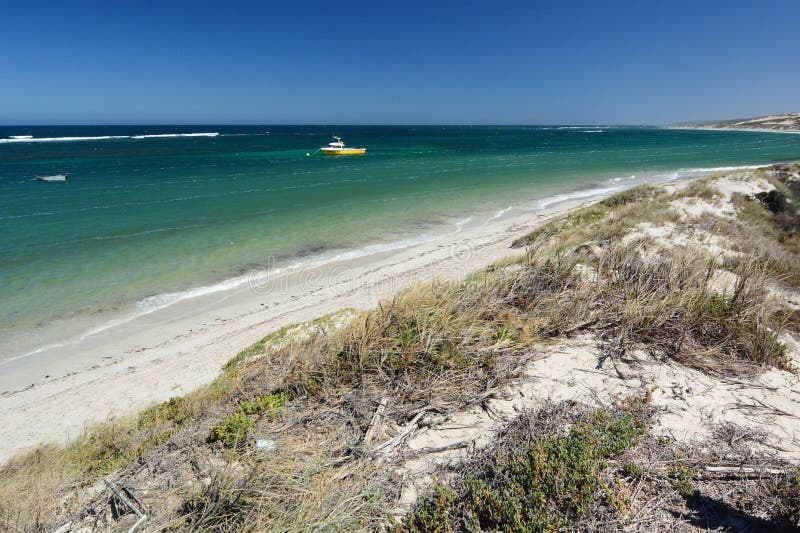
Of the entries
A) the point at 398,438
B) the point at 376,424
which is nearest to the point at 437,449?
the point at 398,438

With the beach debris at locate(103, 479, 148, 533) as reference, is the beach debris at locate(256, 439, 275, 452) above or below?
above

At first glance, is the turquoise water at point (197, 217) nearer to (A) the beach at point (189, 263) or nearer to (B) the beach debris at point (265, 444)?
(A) the beach at point (189, 263)

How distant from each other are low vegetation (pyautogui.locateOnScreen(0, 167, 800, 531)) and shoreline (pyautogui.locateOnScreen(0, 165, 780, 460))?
1.62m

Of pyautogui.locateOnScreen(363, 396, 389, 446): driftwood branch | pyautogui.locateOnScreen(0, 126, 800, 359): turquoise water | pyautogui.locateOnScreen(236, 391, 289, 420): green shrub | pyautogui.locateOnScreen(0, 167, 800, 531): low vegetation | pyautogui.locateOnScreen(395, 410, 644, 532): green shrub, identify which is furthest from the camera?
pyautogui.locateOnScreen(0, 126, 800, 359): turquoise water

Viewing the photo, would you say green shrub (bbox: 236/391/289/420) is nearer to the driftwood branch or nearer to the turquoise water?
the driftwood branch

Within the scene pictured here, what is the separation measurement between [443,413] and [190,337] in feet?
27.8

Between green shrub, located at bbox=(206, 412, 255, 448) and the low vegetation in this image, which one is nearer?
the low vegetation

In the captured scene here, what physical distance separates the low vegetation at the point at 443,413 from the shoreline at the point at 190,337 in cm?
162

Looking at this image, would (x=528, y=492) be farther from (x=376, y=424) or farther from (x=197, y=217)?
(x=197, y=217)

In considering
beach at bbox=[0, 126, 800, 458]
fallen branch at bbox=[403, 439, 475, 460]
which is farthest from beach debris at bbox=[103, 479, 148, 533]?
beach at bbox=[0, 126, 800, 458]

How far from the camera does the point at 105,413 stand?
7.17 m

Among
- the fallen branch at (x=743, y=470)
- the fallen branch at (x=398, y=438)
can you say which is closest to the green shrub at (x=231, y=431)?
the fallen branch at (x=398, y=438)

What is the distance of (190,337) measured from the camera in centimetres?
998

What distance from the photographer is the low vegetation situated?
2680 mm
